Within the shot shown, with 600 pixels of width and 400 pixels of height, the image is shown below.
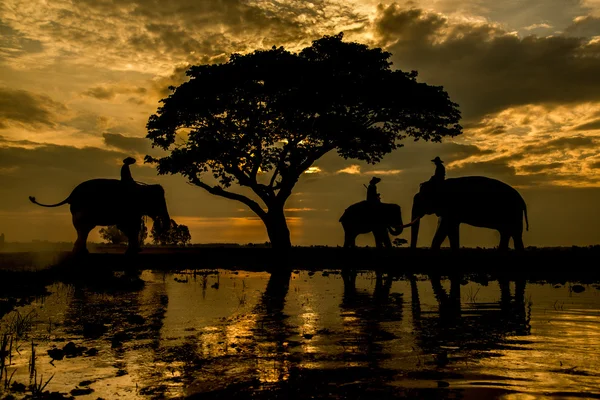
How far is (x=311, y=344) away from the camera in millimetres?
8273

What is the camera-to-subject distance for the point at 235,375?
6.49 m

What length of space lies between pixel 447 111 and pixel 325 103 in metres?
7.32

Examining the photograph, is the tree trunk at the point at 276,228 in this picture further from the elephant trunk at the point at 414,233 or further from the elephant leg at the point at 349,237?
the elephant trunk at the point at 414,233

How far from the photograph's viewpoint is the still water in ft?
19.8

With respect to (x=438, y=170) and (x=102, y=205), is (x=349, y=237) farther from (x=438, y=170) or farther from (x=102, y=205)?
(x=102, y=205)

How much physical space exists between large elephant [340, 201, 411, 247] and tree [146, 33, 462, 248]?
11.8 feet

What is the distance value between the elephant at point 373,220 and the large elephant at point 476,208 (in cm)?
373

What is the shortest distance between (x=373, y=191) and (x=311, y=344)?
22720mm

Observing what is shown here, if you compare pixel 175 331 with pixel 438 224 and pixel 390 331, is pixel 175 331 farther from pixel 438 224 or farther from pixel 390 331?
pixel 438 224

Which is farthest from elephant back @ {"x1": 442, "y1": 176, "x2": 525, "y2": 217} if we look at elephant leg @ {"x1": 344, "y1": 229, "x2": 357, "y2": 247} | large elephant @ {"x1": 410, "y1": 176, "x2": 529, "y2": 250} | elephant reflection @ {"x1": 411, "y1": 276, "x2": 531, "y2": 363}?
elephant reflection @ {"x1": 411, "y1": 276, "x2": 531, "y2": 363}

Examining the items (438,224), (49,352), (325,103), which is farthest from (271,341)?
(325,103)

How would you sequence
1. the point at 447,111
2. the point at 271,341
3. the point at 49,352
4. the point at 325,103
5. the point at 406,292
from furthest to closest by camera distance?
the point at 447,111, the point at 325,103, the point at 406,292, the point at 271,341, the point at 49,352

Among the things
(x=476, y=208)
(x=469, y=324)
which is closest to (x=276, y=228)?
(x=476, y=208)

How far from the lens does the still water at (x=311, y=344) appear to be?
6027 mm
